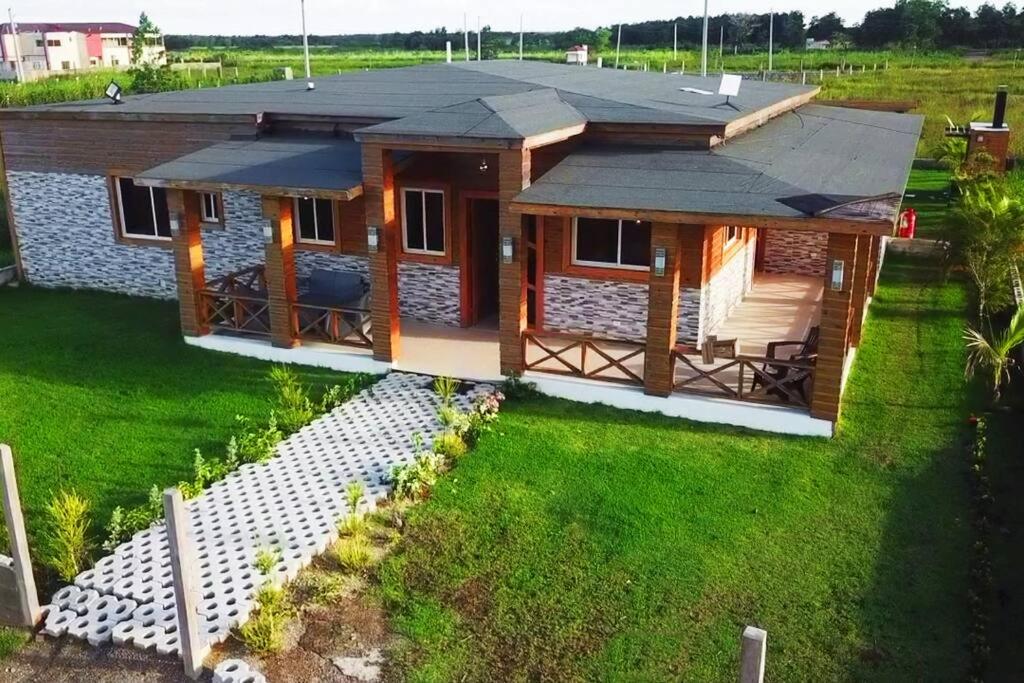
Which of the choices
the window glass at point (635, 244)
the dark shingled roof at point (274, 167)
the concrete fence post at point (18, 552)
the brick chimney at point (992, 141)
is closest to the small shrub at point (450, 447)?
the dark shingled roof at point (274, 167)

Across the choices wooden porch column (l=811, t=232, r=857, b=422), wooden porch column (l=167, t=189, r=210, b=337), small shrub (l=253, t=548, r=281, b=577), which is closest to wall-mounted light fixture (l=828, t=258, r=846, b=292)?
wooden porch column (l=811, t=232, r=857, b=422)

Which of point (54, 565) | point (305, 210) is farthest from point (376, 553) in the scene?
point (305, 210)

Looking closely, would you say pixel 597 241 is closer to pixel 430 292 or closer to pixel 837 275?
pixel 430 292

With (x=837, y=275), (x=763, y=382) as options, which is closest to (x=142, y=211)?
(x=763, y=382)

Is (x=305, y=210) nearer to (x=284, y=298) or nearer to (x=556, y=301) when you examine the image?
(x=284, y=298)

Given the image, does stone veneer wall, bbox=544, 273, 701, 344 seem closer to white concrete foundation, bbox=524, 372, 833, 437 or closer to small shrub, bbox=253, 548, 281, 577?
white concrete foundation, bbox=524, 372, 833, 437

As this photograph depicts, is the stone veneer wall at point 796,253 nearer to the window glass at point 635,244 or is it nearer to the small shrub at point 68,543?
the window glass at point 635,244
